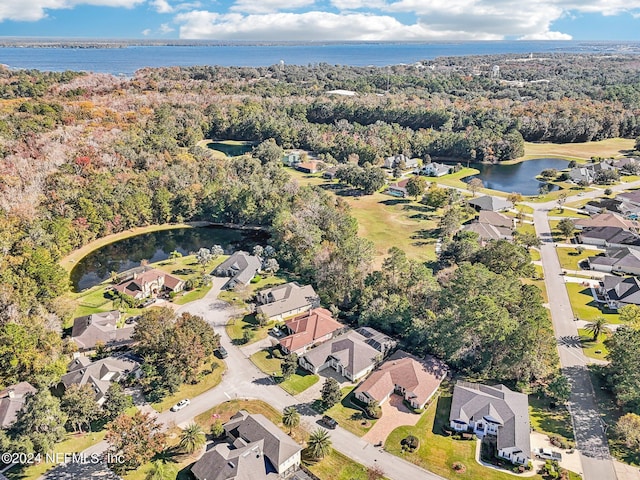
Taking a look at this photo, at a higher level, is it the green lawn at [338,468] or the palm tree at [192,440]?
the palm tree at [192,440]

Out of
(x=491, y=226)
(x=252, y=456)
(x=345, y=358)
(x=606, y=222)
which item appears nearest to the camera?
(x=252, y=456)

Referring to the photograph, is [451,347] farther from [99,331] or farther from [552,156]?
A: [552,156]

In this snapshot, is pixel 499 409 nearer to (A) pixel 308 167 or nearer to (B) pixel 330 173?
(B) pixel 330 173

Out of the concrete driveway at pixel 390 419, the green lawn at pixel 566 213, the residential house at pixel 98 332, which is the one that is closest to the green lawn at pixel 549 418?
the concrete driveway at pixel 390 419

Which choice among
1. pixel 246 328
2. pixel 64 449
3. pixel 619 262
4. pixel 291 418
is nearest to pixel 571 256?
pixel 619 262

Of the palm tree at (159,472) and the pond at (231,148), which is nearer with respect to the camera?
the palm tree at (159,472)

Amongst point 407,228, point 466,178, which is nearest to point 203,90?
point 466,178

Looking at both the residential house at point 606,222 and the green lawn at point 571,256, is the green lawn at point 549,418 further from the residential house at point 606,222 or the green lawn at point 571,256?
the residential house at point 606,222
